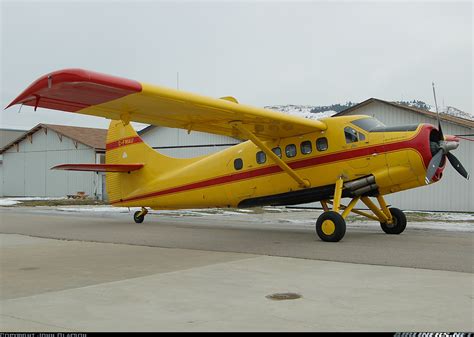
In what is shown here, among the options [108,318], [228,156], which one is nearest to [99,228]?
[228,156]

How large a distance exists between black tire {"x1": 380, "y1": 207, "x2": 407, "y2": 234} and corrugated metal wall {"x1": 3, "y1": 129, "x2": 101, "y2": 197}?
28925 mm

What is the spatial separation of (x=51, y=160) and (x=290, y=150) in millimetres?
34271

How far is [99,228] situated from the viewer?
1648 cm

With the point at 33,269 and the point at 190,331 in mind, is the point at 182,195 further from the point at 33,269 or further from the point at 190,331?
the point at 190,331

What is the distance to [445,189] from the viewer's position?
25000 mm

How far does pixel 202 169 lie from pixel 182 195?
110 cm

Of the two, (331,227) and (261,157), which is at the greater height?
(261,157)

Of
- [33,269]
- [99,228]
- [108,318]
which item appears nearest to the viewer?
[108,318]

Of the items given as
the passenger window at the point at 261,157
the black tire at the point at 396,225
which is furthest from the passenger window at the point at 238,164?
the black tire at the point at 396,225

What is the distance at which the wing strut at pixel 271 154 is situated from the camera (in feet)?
42.8

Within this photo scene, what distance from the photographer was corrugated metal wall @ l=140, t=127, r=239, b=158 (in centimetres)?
3316

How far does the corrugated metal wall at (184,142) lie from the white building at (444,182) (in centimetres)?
1014

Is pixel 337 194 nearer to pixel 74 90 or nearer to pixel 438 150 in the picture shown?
pixel 438 150

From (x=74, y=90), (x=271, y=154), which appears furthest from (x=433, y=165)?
(x=74, y=90)
